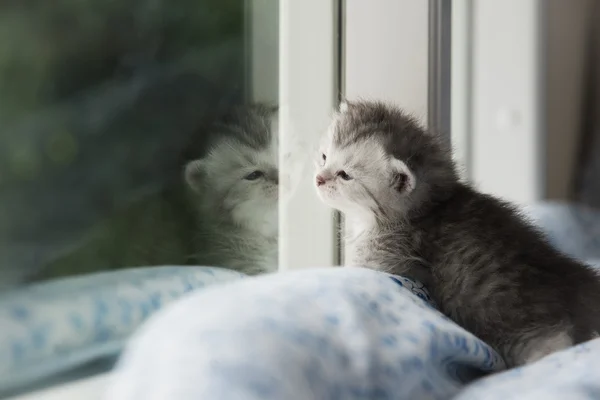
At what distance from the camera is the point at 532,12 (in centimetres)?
135

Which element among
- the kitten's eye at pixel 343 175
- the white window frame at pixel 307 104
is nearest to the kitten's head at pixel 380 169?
the kitten's eye at pixel 343 175

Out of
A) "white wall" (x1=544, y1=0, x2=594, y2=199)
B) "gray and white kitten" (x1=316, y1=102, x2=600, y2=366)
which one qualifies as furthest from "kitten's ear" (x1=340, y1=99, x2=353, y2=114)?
"white wall" (x1=544, y1=0, x2=594, y2=199)

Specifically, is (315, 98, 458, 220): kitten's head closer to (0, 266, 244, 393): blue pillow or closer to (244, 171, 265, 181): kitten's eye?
(244, 171, 265, 181): kitten's eye

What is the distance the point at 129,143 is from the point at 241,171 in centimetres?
16

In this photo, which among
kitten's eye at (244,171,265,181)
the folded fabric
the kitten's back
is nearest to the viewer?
the kitten's back

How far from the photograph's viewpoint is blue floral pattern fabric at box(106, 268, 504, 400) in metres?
0.39

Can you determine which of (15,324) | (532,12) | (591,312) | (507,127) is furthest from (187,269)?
(532,12)

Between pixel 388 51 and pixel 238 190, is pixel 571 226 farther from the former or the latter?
pixel 238 190

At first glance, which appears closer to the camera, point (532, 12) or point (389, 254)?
point (389, 254)

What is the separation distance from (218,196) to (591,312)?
40 cm

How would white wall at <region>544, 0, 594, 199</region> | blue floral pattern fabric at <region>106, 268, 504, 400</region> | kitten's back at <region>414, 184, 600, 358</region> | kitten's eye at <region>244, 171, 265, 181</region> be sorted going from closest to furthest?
blue floral pattern fabric at <region>106, 268, 504, 400</region>, kitten's back at <region>414, 184, 600, 358</region>, kitten's eye at <region>244, 171, 265, 181</region>, white wall at <region>544, 0, 594, 199</region>

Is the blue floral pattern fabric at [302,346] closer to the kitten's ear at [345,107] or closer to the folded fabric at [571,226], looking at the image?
the kitten's ear at [345,107]

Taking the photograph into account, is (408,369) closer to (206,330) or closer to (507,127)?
(206,330)

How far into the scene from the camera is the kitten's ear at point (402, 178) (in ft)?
2.26
